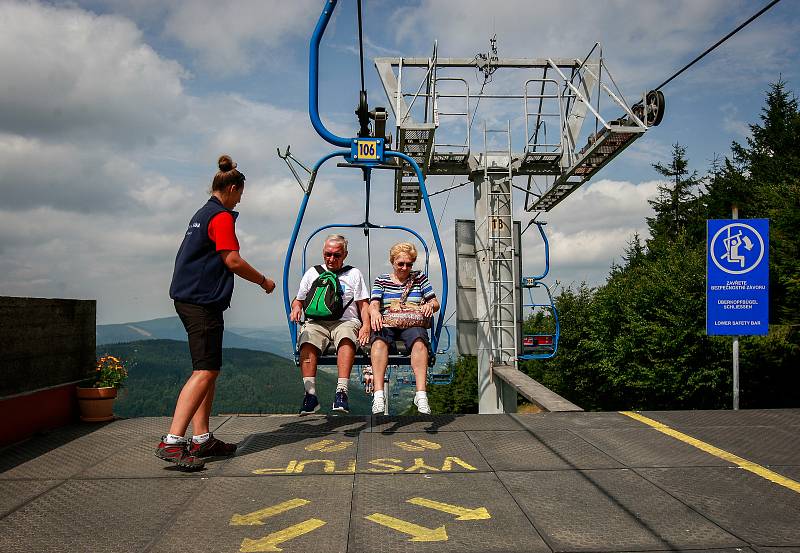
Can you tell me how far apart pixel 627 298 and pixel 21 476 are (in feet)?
104

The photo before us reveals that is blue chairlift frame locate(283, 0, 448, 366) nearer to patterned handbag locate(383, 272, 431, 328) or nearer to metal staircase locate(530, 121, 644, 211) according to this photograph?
patterned handbag locate(383, 272, 431, 328)

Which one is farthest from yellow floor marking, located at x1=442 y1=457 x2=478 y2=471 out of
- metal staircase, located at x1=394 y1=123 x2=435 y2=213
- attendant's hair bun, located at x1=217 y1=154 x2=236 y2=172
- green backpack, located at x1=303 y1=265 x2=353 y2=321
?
metal staircase, located at x1=394 y1=123 x2=435 y2=213

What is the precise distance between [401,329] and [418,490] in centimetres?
236

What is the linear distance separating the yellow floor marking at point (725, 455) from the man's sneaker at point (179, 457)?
3.65 metres

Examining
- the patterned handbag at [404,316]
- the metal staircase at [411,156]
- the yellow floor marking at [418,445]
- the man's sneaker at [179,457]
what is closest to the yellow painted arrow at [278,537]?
the man's sneaker at [179,457]

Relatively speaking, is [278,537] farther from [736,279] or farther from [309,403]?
[736,279]

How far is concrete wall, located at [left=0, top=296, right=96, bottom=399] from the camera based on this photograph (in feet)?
18.0

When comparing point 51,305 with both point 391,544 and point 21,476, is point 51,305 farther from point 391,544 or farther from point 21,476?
point 391,544

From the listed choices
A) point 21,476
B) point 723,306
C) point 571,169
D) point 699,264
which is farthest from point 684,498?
point 699,264

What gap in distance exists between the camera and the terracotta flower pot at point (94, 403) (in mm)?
6346

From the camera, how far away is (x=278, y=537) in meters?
3.28

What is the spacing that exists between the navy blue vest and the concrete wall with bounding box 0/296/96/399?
1818 millimetres

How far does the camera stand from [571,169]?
13.6 m

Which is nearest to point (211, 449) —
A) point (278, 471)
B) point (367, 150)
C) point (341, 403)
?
point (278, 471)
